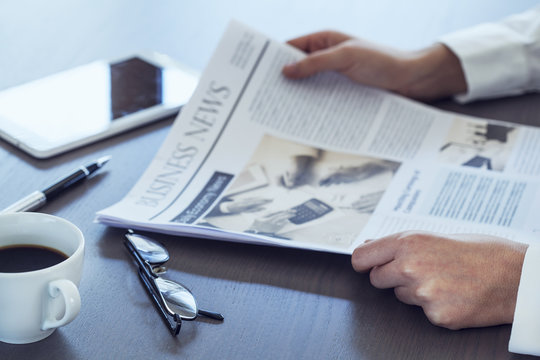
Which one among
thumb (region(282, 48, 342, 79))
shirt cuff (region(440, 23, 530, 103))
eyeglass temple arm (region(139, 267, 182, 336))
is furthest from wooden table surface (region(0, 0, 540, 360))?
shirt cuff (region(440, 23, 530, 103))

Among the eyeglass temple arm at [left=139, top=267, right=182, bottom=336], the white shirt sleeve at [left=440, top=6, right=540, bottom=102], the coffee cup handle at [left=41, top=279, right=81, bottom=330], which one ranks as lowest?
the white shirt sleeve at [left=440, top=6, right=540, bottom=102]

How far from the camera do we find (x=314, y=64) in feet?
3.51

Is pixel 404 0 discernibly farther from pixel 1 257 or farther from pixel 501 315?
pixel 1 257

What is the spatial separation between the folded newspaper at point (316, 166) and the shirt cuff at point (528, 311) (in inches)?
3.7

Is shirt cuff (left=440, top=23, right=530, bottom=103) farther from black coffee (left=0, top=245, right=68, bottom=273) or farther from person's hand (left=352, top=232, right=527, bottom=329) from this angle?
black coffee (left=0, top=245, right=68, bottom=273)

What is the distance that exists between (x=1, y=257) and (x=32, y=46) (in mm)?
640

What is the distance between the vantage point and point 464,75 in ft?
3.81

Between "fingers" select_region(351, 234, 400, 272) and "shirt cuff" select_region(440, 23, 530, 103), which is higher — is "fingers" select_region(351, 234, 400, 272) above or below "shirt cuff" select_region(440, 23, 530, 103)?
above

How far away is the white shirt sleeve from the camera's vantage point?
116cm

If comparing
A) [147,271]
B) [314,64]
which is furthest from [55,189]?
[314,64]

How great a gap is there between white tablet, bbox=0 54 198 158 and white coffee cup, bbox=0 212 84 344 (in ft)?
0.97

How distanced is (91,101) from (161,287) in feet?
1.38

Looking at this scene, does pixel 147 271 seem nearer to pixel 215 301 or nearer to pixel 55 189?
pixel 215 301

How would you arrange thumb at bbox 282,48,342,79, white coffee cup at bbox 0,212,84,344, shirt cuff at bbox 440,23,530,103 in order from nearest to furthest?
white coffee cup at bbox 0,212,84,344 < thumb at bbox 282,48,342,79 < shirt cuff at bbox 440,23,530,103
